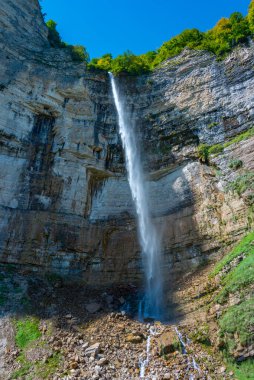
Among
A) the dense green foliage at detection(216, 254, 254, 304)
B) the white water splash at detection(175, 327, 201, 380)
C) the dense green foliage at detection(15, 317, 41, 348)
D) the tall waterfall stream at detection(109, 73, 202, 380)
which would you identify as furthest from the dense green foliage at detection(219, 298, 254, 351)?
the dense green foliage at detection(15, 317, 41, 348)

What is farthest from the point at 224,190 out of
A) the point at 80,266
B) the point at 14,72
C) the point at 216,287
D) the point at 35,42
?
the point at 35,42

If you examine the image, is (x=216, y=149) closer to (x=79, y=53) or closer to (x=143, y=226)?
(x=143, y=226)

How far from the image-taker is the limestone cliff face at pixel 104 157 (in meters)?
16.4

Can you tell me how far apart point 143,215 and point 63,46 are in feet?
50.3

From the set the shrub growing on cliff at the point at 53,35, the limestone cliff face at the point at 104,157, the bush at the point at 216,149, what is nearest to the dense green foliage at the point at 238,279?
the limestone cliff face at the point at 104,157

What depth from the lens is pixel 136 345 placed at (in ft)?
37.7

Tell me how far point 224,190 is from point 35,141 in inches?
396

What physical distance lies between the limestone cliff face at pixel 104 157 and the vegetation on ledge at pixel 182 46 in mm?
874

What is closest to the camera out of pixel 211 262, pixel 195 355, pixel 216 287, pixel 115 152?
pixel 195 355

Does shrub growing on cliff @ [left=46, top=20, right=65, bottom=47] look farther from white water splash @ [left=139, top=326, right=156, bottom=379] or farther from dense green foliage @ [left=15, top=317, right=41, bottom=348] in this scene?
white water splash @ [left=139, top=326, right=156, bottom=379]

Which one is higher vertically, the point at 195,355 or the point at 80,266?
the point at 80,266

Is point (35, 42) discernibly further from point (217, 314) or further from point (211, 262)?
point (217, 314)

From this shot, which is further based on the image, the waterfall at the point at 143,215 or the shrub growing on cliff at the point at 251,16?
the shrub growing on cliff at the point at 251,16

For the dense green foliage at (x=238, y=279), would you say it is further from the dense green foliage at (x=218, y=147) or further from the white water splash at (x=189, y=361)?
the dense green foliage at (x=218, y=147)
